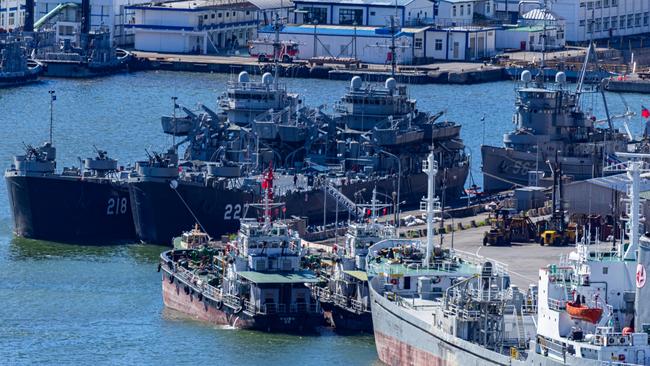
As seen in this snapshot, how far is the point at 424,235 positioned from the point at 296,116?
14736mm

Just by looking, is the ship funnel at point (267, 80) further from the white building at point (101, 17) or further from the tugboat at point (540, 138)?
the white building at point (101, 17)

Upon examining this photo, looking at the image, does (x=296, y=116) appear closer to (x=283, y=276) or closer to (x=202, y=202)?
(x=202, y=202)

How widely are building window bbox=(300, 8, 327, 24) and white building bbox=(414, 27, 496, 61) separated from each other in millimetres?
7334

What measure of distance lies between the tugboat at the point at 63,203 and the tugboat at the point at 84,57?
55.4 metres

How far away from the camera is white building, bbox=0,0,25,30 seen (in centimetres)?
15288

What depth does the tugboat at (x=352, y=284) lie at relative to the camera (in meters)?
63.5

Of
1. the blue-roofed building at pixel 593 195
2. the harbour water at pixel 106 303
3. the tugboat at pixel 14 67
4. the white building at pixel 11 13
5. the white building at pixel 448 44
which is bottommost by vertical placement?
the harbour water at pixel 106 303

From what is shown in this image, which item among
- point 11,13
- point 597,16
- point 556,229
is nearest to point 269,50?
point 11,13

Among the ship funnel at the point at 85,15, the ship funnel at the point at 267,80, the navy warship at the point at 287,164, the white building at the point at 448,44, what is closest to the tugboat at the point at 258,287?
the navy warship at the point at 287,164

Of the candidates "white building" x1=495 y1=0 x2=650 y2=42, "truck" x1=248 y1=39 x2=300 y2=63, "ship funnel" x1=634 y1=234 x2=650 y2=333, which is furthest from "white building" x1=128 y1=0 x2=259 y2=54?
"ship funnel" x1=634 y1=234 x2=650 y2=333

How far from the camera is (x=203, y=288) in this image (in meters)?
66.2

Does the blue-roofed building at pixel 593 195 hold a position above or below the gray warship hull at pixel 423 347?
above

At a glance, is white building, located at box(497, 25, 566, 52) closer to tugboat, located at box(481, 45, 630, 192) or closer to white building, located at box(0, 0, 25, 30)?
white building, located at box(0, 0, 25, 30)

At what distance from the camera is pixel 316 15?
479 ft
